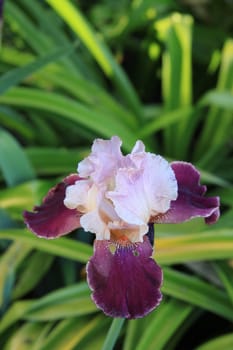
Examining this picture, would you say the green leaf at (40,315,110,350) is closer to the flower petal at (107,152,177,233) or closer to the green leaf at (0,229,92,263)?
the green leaf at (0,229,92,263)

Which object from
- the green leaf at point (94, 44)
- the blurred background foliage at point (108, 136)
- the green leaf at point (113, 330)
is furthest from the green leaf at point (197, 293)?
the green leaf at point (94, 44)

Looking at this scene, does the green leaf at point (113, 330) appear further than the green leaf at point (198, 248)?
No

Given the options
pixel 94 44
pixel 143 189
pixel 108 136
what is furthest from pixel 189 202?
pixel 94 44

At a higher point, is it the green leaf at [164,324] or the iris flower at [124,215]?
the iris flower at [124,215]

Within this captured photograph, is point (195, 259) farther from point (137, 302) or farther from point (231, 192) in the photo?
point (137, 302)

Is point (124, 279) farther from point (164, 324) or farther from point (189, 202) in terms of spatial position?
point (164, 324)

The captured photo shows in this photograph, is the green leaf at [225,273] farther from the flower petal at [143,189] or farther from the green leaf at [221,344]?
the flower petal at [143,189]

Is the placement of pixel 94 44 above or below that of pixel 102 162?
below
